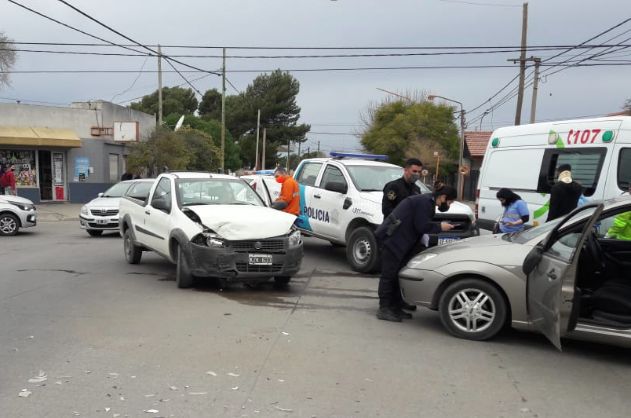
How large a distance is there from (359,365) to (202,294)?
10.7 ft

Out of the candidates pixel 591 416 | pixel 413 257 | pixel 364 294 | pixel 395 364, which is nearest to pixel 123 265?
pixel 364 294

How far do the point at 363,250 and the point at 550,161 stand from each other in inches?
140

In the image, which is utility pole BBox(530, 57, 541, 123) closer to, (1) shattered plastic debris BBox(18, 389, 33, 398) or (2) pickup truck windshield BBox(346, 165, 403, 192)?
(2) pickup truck windshield BBox(346, 165, 403, 192)

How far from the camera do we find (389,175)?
33.5ft

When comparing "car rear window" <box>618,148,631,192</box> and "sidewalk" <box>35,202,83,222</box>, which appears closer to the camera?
"car rear window" <box>618,148,631,192</box>

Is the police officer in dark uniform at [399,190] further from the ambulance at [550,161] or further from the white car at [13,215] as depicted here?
the white car at [13,215]

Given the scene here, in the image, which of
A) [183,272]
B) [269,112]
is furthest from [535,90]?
[269,112]

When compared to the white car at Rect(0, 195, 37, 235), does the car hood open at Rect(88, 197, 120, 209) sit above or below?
above

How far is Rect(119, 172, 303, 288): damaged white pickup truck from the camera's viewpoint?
282 inches

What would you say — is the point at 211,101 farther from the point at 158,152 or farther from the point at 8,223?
the point at 8,223

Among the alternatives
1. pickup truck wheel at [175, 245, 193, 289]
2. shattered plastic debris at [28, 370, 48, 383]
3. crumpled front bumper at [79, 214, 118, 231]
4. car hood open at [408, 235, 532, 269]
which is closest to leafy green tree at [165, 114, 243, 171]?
crumpled front bumper at [79, 214, 118, 231]

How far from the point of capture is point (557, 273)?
4559mm

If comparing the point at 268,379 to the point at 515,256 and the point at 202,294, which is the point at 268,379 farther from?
the point at 202,294

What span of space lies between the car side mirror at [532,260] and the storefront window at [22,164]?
26267mm
